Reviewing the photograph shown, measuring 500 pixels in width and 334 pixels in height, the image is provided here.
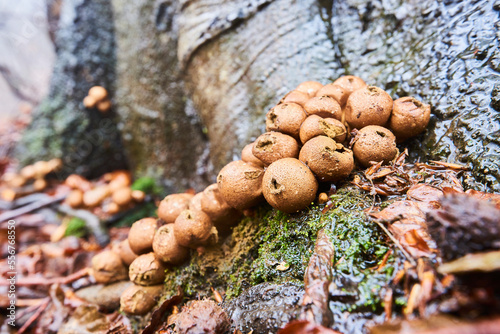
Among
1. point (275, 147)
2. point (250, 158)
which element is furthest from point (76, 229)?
point (275, 147)

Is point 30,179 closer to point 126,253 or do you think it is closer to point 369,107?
point 126,253

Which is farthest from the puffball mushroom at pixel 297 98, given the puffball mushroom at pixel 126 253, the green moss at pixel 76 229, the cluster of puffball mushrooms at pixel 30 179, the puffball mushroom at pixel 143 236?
the cluster of puffball mushrooms at pixel 30 179

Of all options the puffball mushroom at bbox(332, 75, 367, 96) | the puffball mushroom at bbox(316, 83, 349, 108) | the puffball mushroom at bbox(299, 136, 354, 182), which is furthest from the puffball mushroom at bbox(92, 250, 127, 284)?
the puffball mushroom at bbox(332, 75, 367, 96)

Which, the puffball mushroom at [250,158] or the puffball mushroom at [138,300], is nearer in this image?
the puffball mushroom at [250,158]

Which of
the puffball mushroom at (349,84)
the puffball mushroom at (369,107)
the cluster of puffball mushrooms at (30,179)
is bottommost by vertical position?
the puffball mushroom at (369,107)

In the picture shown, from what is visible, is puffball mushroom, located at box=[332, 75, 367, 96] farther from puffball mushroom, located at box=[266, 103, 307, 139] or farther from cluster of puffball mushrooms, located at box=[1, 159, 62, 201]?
cluster of puffball mushrooms, located at box=[1, 159, 62, 201]

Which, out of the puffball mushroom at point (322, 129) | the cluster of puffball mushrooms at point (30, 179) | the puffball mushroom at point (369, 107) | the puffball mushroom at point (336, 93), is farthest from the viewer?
the cluster of puffball mushrooms at point (30, 179)

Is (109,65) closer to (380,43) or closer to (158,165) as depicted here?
(158,165)

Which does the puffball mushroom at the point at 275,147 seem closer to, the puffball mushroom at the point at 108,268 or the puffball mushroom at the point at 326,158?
the puffball mushroom at the point at 326,158
